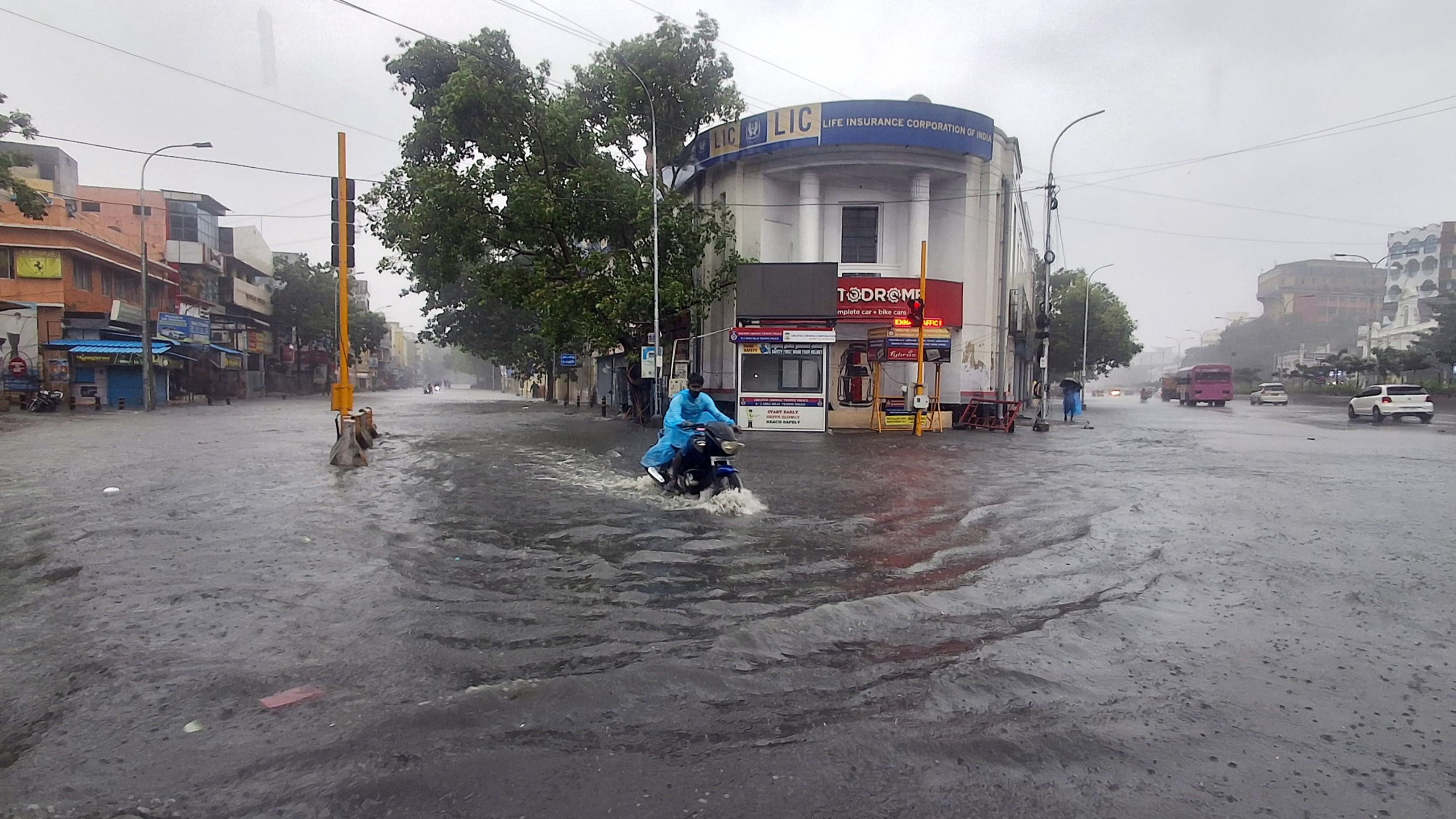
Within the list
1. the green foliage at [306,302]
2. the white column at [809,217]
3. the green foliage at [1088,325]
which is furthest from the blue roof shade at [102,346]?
the green foliage at [1088,325]

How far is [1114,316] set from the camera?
63.0m

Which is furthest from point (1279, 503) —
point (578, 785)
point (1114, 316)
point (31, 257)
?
point (1114, 316)

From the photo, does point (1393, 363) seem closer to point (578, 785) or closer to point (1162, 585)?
point (1162, 585)

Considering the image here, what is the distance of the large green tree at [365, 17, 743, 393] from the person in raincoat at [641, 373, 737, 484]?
44.8ft

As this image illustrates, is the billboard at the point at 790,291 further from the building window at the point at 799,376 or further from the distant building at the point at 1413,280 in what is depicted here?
the distant building at the point at 1413,280

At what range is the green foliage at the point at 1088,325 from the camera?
198ft

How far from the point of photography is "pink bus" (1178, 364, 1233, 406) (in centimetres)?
5138

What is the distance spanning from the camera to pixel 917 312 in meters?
21.7

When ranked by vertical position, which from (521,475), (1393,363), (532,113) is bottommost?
(521,475)

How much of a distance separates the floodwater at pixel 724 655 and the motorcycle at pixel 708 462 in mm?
291

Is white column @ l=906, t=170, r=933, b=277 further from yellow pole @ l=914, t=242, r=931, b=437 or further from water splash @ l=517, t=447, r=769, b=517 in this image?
water splash @ l=517, t=447, r=769, b=517

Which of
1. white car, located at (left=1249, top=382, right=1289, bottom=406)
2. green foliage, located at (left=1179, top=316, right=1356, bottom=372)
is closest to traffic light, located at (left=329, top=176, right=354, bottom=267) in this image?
white car, located at (left=1249, top=382, right=1289, bottom=406)

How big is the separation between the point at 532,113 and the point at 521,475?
15.1 meters

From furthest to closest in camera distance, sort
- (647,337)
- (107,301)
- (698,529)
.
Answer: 1. (107,301)
2. (647,337)
3. (698,529)
